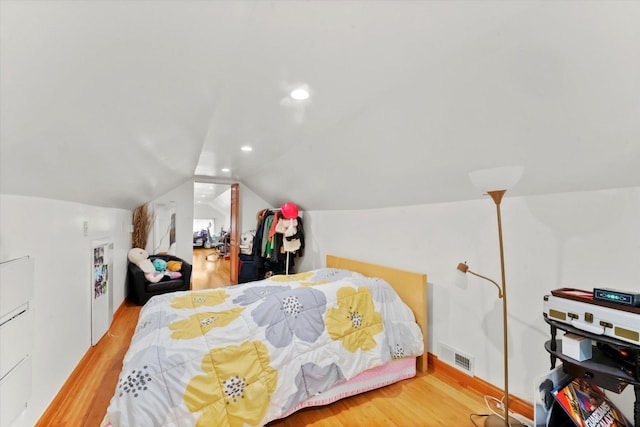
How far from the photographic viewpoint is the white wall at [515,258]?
1.54 meters

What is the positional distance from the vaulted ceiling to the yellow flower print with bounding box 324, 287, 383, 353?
1.08m

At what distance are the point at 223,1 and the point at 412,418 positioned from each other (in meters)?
2.41

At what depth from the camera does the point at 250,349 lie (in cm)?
177

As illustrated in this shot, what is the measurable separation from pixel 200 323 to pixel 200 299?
1.77 feet

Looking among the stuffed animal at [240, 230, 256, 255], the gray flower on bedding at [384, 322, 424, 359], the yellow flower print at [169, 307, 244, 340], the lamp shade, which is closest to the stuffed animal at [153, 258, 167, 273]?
the stuffed animal at [240, 230, 256, 255]

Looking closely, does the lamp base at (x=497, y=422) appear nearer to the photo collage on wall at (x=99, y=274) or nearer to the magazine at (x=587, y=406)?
the magazine at (x=587, y=406)

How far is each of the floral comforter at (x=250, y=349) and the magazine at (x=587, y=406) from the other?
40.5 inches

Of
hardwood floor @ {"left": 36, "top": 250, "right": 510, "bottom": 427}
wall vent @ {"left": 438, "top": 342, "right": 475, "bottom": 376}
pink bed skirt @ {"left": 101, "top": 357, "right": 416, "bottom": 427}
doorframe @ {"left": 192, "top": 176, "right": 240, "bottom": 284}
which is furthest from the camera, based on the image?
doorframe @ {"left": 192, "top": 176, "right": 240, "bottom": 284}

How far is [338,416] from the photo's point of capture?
6.23 ft

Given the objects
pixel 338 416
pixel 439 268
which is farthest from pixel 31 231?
pixel 439 268

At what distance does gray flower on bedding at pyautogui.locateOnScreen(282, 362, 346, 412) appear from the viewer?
71.4 inches

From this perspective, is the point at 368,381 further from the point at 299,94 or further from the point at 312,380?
the point at 299,94

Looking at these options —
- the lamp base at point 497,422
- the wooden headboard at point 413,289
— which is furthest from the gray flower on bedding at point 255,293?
the lamp base at point 497,422

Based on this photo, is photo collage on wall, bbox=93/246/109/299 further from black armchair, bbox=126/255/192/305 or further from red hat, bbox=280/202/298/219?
red hat, bbox=280/202/298/219
